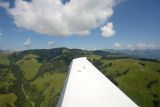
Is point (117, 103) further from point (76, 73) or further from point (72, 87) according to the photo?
point (76, 73)

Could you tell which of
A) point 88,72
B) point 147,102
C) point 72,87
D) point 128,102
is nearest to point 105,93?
point 128,102

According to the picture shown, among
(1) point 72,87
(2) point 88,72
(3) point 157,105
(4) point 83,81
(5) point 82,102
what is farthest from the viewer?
(3) point 157,105

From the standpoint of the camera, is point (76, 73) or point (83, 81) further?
point (76, 73)

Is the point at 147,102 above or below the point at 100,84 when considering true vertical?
below

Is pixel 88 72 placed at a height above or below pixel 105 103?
above

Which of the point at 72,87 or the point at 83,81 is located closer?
the point at 72,87

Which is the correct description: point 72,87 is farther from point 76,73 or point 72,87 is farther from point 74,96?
point 76,73

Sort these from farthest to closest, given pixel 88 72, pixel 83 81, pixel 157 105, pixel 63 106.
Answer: pixel 157 105
pixel 88 72
pixel 83 81
pixel 63 106

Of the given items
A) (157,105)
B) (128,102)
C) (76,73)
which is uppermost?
(76,73)

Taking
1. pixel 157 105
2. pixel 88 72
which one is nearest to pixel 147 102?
pixel 157 105
